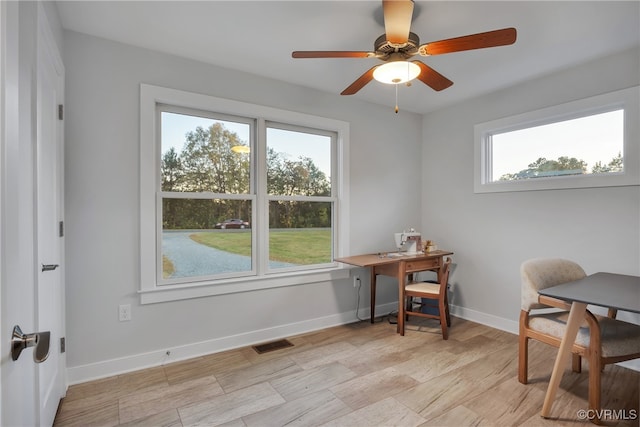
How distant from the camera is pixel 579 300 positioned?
5.53 ft

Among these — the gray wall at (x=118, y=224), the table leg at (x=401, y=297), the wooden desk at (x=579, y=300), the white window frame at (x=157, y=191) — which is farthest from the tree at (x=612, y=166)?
the gray wall at (x=118, y=224)

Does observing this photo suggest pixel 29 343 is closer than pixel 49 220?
Yes

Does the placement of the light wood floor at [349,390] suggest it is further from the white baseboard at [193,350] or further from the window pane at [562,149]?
the window pane at [562,149]

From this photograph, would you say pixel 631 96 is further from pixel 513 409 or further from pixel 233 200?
pixel 233 200

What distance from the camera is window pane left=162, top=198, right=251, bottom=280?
8.82 ft

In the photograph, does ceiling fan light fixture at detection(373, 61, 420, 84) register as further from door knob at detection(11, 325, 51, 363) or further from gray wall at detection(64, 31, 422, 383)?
door knob at detection(11, 325, 51, 363)

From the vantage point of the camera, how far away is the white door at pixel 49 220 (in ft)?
5.32

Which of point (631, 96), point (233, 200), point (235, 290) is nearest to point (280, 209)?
point (233, 200)

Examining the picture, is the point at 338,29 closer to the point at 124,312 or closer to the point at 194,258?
the point at 194,258

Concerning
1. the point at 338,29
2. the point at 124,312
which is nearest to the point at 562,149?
the point at 338,29

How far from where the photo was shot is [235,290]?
2883 millimetres

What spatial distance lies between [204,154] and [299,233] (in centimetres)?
121

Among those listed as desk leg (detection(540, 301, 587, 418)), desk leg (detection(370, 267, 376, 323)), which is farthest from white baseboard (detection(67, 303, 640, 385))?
desk leg (detection(540, 301, 587, 418))

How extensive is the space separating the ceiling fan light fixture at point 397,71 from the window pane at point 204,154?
144 centimetres
